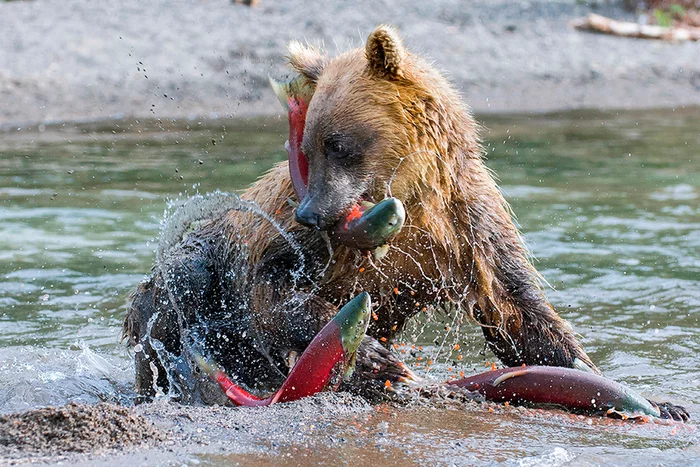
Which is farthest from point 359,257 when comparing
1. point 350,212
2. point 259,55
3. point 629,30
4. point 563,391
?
point 629,30

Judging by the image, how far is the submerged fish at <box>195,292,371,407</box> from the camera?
478cm

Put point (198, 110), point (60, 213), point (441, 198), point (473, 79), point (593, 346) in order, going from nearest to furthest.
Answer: point (441, 198) < point (593, 346) < point (60, 213) < point (198, 110) < point (473, 79)

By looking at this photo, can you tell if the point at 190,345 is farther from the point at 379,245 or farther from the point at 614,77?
the point at 614,77

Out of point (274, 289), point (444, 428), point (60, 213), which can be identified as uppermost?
point (274, 289)

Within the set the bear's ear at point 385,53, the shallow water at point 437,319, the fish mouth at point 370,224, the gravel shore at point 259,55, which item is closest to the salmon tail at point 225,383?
the shallow water at point 437,319

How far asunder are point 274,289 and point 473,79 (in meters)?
11.6

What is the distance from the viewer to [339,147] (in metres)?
5.00

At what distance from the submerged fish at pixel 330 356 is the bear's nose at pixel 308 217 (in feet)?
1.24

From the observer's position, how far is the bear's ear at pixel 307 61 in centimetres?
547

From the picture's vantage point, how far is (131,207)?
1060 cm

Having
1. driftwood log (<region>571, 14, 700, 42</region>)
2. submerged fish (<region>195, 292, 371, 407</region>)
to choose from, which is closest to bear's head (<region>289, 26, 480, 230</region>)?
submerged fish (<region>195, 292, 371, 407</region>)

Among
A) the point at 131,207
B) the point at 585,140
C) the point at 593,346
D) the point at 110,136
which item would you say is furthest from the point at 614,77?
the point at 593,346

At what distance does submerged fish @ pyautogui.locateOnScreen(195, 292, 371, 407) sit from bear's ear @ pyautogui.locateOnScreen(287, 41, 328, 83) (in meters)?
1.26

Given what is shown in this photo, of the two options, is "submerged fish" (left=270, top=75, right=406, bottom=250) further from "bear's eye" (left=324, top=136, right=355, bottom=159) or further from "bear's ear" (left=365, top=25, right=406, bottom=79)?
"bear's ear" (left=365, top=25, right=406, bottom=79)
